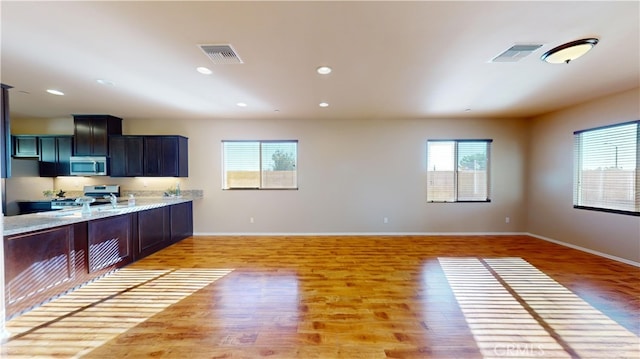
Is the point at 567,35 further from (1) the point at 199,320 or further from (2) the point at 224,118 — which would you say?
(2) the point at 224,118

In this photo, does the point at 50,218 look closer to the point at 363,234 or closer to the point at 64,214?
the point at 64,214

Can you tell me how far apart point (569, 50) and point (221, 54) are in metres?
3.46

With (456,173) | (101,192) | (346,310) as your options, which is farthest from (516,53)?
(101,192)

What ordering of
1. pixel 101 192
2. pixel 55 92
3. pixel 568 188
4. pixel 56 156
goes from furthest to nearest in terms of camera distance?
pixel 101 192, pixel 56 156, pixel 568 188, pixel 55 92

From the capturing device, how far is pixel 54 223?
2.74m

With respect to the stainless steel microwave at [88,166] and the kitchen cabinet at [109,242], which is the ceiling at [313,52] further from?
the kitchen cabinet at [109,242]

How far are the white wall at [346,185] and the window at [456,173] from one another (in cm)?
17

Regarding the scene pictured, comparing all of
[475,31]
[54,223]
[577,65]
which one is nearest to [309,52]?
[475,31]

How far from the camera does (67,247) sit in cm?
292

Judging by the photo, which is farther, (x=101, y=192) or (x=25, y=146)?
(x=101, y=192)

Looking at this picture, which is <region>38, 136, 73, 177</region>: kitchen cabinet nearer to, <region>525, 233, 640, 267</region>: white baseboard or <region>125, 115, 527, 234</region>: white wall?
<region>125, 115, 527, 234</region>: white wall

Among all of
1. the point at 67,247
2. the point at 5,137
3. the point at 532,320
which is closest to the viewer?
the point at 532,320

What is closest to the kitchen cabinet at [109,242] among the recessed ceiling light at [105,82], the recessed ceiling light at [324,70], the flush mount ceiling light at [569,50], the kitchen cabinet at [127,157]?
the recessed ceiling light at [105,82]

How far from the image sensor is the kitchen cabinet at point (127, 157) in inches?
213
